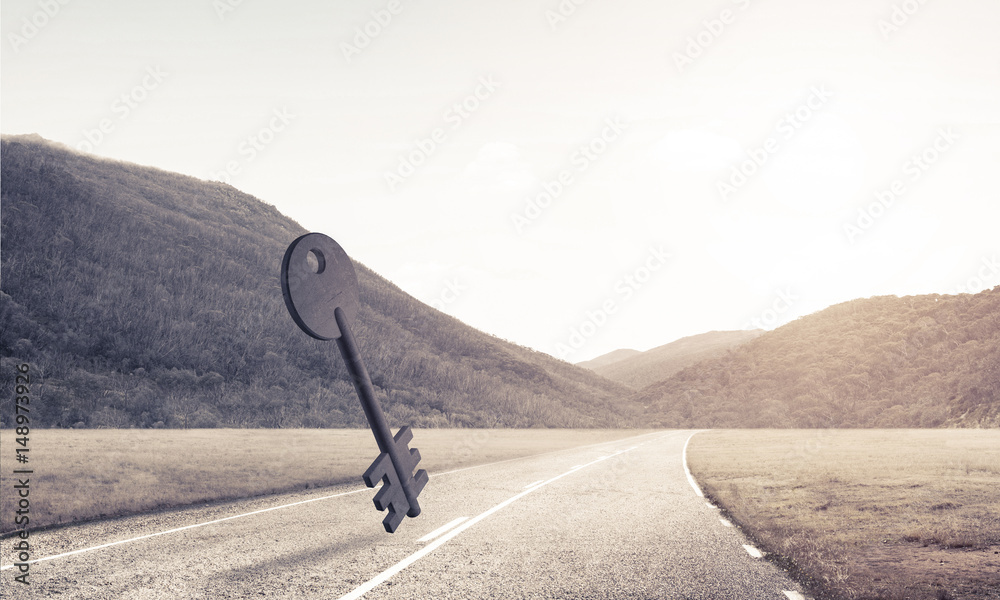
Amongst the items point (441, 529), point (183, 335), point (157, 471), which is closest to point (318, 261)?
point (441, 529)

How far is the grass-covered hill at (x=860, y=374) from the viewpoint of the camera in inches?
3905

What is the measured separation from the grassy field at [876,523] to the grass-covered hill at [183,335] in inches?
2073

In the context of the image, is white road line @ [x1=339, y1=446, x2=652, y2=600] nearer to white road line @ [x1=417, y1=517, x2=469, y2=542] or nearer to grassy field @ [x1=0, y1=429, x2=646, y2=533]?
white road line @ [x1=417, y1=517, x2=469, y2=542]

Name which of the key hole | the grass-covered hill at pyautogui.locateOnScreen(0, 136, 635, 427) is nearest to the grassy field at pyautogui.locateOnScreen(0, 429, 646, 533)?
the key hole

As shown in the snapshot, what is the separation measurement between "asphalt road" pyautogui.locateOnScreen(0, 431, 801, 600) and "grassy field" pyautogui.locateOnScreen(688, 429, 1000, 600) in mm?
646

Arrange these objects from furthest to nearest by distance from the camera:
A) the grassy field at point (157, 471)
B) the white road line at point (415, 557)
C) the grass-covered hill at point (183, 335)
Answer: the grass-covered hill at point (183, 335), the grassy field at point (157, 471), the white road line at point (415, 557)

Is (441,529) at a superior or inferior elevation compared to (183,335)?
inferior

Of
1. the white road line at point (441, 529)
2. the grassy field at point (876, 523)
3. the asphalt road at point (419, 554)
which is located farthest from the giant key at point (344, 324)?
the white road line at point (441, 529)

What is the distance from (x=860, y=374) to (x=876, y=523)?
122459 mm

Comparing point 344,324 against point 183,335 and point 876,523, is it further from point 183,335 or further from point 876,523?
point 183,335

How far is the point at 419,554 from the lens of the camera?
878 centimetres

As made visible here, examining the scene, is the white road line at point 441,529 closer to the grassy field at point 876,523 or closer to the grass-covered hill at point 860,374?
the grassy field at point 876,523

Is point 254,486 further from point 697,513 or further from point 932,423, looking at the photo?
point 932,423

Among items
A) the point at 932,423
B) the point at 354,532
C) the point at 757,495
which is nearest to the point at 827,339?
the point at 932,423
